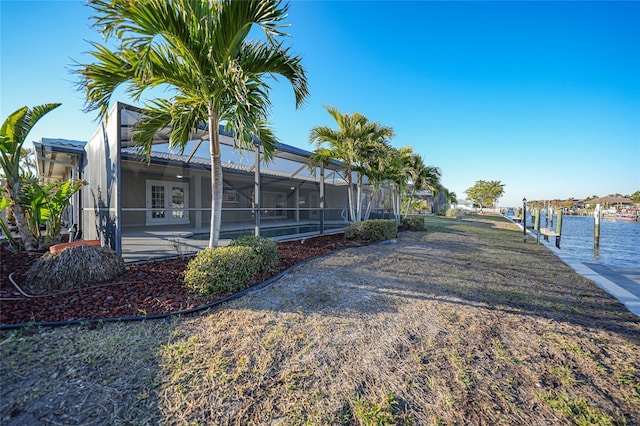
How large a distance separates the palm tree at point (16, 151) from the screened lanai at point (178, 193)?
102cm

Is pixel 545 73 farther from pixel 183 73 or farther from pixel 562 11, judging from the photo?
pixel 183 73

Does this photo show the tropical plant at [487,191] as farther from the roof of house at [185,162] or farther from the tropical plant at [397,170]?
the roof of house at [185,162]

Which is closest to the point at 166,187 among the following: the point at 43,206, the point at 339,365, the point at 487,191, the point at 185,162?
the point at 185,162

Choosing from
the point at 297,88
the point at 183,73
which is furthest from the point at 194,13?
the point at 297,88

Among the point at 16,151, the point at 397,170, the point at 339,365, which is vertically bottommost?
the point at 339,365

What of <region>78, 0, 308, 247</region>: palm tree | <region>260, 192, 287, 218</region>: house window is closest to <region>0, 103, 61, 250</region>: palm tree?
<region>78, 0, 308, 247</region>: palm tree

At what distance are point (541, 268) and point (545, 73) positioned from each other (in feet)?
30.3

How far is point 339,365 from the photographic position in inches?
79.4

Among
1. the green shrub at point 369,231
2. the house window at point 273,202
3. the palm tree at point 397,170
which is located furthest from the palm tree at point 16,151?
the house window at point 273,202

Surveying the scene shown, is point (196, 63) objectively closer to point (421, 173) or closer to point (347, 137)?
point (347, 137)

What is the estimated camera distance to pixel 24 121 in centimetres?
507

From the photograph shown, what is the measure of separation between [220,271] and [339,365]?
6.89ft

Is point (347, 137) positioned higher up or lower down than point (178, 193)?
higher up

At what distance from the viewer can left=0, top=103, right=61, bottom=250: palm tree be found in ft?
16.1
